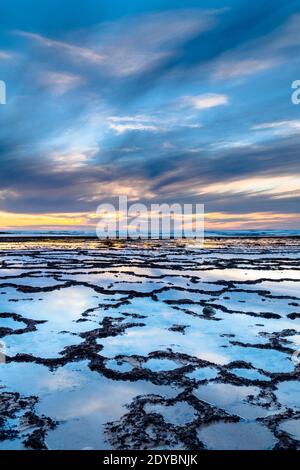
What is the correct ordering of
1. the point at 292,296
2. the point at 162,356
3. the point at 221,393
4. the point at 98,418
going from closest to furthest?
the point at 98,418, the point at 221,393, the point at 162,356, the point at 292,296

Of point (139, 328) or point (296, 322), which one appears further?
point (296, 322)

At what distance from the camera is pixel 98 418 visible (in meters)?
2.98

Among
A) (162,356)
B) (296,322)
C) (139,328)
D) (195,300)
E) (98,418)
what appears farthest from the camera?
(195,300)

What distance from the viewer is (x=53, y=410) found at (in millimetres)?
3076

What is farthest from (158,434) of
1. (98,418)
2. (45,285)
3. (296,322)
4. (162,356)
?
(45,285)

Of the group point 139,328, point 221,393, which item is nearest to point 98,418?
point 221,393

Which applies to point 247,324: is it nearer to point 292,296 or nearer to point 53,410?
point 292,296

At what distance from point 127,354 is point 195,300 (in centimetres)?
338

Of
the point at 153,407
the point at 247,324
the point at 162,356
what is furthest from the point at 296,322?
the point at 153,407

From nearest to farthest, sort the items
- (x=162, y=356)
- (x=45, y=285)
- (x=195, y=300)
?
(x=162, y=356) → (x=195, y=300) → (x=45, y=285)

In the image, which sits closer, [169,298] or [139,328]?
[139,328]

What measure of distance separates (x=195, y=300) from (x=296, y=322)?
217 centimetres
